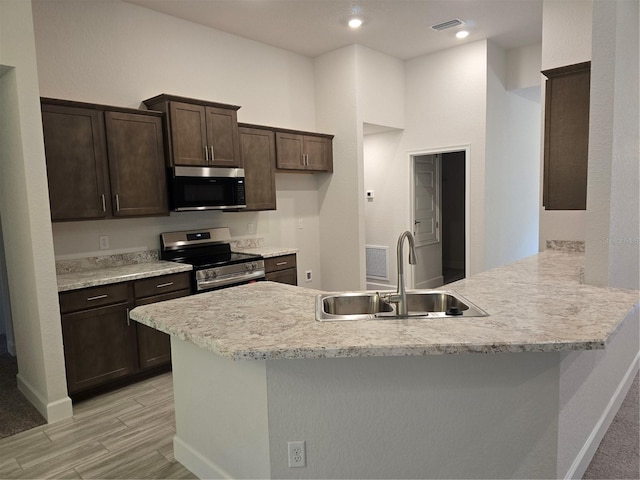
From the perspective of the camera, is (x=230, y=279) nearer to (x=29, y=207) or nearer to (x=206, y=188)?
(x=206, y=188)

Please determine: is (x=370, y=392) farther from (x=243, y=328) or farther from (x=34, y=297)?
(x=34, y=297)

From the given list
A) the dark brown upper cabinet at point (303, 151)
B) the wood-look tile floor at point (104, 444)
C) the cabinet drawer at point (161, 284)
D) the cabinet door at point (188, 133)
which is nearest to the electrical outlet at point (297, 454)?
the wood-look tile floor at point (104, 444)

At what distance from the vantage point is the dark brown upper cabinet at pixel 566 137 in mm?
3135

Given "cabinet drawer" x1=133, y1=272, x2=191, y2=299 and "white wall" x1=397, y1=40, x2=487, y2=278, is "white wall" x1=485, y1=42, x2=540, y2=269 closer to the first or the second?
"white wall" x1=397, y1=40, x2=487, y2=278

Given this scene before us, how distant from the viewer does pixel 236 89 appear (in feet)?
15.6

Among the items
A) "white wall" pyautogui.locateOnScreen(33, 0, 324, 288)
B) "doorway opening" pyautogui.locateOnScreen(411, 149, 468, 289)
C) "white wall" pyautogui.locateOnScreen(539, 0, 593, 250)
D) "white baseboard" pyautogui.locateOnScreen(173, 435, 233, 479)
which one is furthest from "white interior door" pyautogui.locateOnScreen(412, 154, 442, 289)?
"white baseboard" pyautogui.locateOnScreen(173, 435, 233, 479)

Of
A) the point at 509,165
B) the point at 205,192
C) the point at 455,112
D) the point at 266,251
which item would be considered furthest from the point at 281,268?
the point at 509,165

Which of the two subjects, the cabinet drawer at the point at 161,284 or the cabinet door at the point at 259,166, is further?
the cabinet door at the point at 259,166

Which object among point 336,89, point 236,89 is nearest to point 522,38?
point 336,89

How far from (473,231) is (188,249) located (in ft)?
11.5

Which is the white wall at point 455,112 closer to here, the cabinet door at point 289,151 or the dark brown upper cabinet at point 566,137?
the cabinet door at point 289,151

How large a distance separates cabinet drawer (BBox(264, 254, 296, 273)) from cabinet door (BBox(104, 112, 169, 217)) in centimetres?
112

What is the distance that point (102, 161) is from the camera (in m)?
3.38

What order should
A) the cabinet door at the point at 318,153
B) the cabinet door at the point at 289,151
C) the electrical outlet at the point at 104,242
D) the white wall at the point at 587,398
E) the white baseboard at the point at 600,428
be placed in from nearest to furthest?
the white wall at the point at 587,398 < the white baseboard at the point at 600,428 < the electrical outlet at the point at 104,242 < the cabinet door at the point at 289,151 < the cabinet door at the point at 318,153
